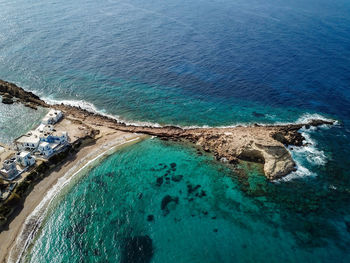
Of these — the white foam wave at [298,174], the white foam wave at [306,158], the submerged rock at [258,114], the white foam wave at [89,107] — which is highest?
→ the white foam wave at [298,174]

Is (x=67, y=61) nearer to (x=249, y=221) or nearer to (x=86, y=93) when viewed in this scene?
(x=86, y=93)

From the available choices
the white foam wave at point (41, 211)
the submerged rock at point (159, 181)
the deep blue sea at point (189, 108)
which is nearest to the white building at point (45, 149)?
the white foam wave at point (41, 211)

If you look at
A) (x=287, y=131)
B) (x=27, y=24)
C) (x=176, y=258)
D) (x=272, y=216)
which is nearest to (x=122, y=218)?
(x=176, y=258)

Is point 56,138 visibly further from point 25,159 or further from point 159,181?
point 159,181

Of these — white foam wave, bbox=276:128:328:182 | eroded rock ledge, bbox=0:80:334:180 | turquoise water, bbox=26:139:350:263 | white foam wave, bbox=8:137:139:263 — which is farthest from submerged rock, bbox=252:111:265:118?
white foam wave, bbox=8:137:139:263

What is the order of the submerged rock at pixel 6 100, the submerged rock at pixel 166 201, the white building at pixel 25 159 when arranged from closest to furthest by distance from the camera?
the submerged rock at pixel 166 201
the white building at pixel 25 159
the submerged rock at pixel 6 100

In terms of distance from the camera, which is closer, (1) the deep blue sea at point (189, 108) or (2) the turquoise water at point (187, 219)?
(2) the turquoise water at point (187, 219)

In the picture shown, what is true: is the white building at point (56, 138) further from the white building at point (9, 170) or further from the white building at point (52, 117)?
the white building at point (9, 170)

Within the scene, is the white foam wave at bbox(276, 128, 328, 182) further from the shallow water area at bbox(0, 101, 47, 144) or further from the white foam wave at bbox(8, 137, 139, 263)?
the shallow water area at bbox(0, 101, 47, 144)
